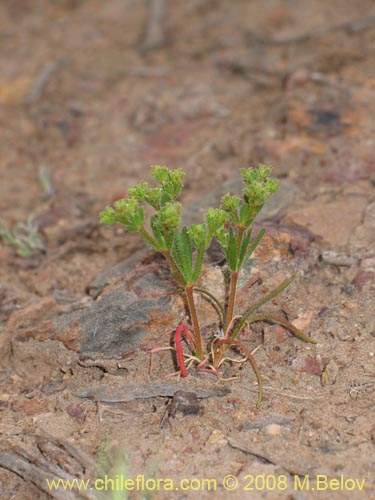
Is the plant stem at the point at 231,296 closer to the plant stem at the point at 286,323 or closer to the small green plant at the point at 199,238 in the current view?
the small green plant at the point at 199,238

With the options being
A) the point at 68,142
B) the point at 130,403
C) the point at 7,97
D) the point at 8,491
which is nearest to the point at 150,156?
the point at 68,142

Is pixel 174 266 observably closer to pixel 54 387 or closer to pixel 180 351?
pixel 180 351

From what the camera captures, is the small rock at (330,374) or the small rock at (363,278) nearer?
the small rock at (330,374)

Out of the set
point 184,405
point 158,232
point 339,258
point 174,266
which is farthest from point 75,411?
point 339,258

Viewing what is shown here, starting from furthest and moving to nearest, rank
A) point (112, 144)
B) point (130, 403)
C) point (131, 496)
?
1. point (112, 144)
2. point (130, 403)
3. point (131, 496)

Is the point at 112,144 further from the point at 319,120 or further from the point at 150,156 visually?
the point at 319,120

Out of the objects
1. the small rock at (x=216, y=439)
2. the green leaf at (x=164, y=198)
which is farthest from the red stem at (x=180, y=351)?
the green leaf at (x=164, y=198)
